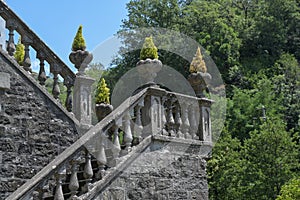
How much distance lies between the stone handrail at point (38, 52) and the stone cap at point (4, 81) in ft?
1.44

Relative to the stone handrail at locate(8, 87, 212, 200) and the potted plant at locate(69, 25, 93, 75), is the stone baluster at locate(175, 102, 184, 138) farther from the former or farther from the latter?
the potted plant at locate(69, 25, 93, 75)

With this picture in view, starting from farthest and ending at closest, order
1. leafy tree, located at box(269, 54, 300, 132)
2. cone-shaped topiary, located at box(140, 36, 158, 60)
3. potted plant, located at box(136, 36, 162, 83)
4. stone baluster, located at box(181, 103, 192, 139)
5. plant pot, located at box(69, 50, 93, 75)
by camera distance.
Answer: leafy tree, located at box(269, 54, 300, 132) < plant pot, located at box(69, 50, 93, 75) < stone baluster, located at box(181, 103, 192, 139) < cone-shaped topiary, located at box(140, 36, 158, 60) < potted plant, located at box(136, 36, 162, 83)

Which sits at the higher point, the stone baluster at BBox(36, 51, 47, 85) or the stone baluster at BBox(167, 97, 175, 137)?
the stone baluster at BBox(36, 51, 47, 85)

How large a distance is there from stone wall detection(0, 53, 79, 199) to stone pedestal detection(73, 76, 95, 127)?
1.13 feet

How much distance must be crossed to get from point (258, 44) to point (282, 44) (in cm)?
184

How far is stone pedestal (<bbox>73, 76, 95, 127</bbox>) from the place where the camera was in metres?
10.0

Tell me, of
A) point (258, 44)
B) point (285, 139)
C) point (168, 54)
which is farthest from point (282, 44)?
point (285, 139)

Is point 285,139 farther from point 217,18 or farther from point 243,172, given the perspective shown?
point 217,18

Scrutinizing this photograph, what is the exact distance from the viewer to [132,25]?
39719 millimetres

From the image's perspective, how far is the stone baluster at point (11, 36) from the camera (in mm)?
9250

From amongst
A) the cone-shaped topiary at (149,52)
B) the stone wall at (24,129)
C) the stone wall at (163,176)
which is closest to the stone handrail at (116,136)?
the stone wall at (163,176)

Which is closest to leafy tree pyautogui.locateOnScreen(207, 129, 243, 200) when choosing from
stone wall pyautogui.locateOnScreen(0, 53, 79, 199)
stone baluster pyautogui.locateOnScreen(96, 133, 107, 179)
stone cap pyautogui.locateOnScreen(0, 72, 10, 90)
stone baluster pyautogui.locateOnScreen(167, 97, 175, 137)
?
stone wall pyautogui.locateOnScreen(0, 53, 79, 199)

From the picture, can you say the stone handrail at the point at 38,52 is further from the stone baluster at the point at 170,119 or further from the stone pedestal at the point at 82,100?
the stone baluster at the point at 170,119

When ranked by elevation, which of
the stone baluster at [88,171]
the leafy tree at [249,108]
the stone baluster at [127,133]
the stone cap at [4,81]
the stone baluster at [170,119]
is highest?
the leafy tree at [249,108]
